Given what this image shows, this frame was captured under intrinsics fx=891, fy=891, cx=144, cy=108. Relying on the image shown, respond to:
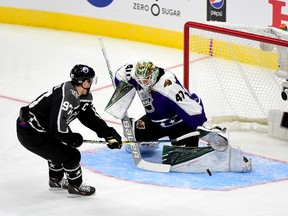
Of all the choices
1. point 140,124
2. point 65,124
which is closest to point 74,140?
point 65,124

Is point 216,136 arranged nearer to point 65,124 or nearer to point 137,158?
point 137,158

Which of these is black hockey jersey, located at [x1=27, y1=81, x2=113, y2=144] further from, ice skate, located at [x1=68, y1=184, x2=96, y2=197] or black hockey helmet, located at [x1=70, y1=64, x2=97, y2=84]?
ice skate, located at [x1=68, y1=184, x2=96, y2=197]

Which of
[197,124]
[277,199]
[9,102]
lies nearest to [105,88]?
[9,102]

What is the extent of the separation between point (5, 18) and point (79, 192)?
6577 millimetres

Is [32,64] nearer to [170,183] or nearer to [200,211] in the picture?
[170,183]

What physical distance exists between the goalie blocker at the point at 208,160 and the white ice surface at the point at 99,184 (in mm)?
307

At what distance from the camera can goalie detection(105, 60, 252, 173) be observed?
582 centimetres

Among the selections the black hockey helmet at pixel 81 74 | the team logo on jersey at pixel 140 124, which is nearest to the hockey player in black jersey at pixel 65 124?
the black hockey helmet at pixel 81 74

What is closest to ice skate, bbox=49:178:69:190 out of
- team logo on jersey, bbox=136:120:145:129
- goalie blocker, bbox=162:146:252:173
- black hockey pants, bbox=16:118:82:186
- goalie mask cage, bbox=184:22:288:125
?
black hockey pants, bbox=16:118:82:186

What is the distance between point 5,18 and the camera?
11.6 m

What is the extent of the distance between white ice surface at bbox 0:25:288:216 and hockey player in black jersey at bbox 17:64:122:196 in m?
0.23

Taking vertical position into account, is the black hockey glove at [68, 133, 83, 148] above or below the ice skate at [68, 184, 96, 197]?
above

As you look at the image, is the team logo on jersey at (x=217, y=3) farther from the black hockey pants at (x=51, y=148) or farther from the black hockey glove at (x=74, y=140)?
the black hockey glove at (x=74, y=140)

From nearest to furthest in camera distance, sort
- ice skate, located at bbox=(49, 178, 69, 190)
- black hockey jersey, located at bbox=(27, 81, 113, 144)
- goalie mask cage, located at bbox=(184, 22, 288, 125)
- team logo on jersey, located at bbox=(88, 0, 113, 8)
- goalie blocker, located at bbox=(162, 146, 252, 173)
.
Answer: black hockey jersey, located at bbox=(27, 81, 113, 144), ice skate, located at bbox=(49, 178, 69, 190), goalie blocker, located at bbox=(162, 146, 252, 173), goalie mask cage, located at bbox=(184, 22, 288, 125), team logo on jersey, located at bbox=(88, 0, 113, 8)
